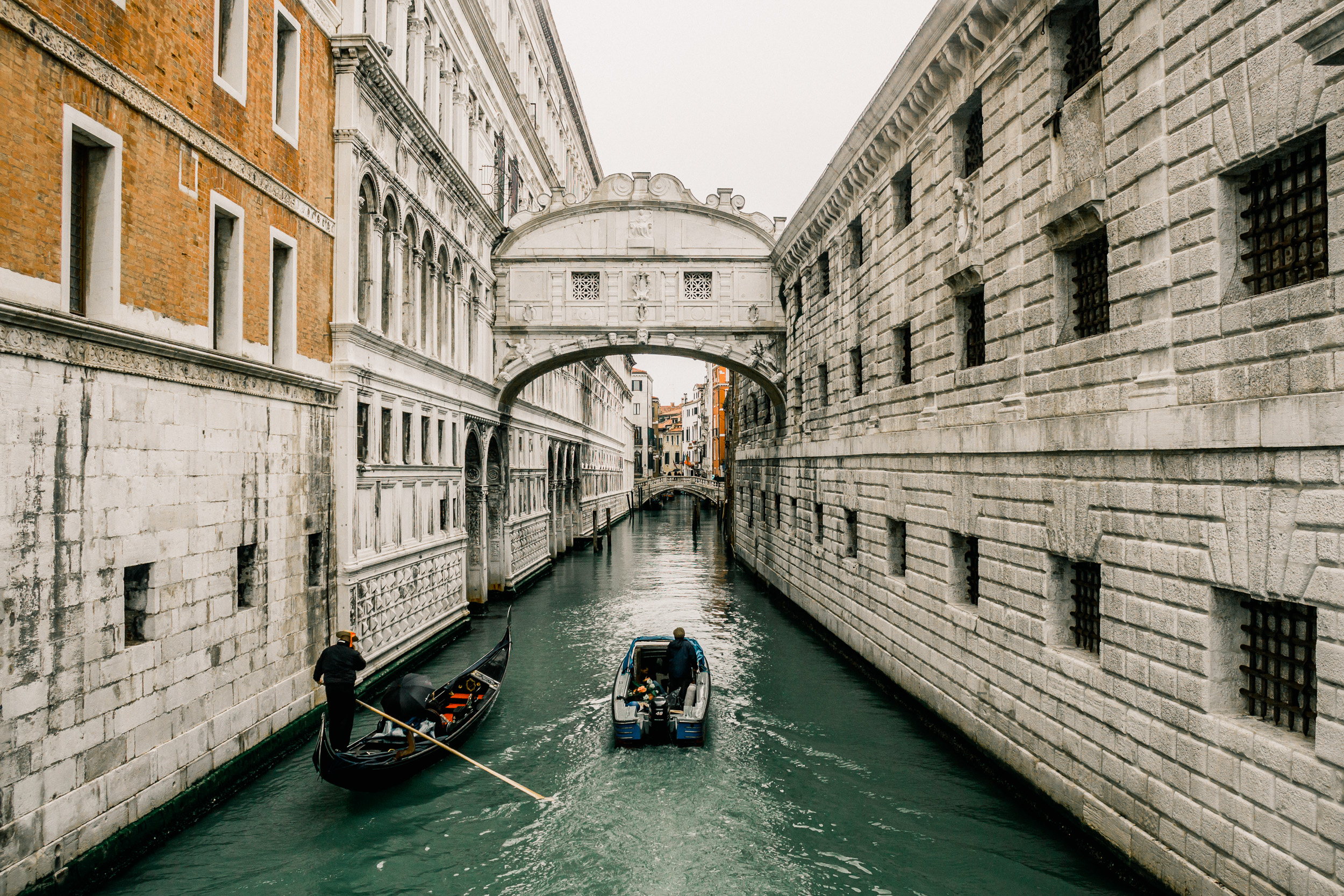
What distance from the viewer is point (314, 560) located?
1168cm

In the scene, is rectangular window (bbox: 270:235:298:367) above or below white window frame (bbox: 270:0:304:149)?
below

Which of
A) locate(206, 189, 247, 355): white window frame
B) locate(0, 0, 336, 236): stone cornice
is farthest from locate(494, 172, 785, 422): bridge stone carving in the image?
locate(206, 189, 247, 355): white window frame

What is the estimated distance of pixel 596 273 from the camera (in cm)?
2184

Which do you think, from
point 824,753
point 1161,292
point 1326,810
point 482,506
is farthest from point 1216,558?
point 482,506

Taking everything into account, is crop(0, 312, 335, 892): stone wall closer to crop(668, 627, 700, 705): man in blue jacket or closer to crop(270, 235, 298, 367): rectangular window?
crop(270, 235, 298, 367): rectangular window

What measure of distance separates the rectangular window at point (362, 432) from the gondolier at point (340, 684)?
3920 mm

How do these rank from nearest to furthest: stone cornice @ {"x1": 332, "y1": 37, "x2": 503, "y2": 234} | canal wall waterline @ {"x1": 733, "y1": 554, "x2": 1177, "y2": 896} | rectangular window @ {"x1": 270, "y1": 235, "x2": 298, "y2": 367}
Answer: canal wall waterline @ {"x1": 733, "y1": 554, "x2": 1177, "y2": 896}, rectangular window @ {"x1": 270, "y1": 235, "x2": 298, "y2": 367}, stone cornice @ {"x1": 332, "y1": 37, "x2": 503, "y2": 234}

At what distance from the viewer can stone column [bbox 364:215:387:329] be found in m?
13.3

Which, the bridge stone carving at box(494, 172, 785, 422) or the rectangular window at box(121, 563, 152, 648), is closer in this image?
the rectangular window at box(121, 563, 152, 648)

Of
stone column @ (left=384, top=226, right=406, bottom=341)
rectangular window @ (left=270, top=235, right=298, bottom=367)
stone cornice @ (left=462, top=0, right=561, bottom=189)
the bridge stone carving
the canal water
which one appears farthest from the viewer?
the bridge stone carving

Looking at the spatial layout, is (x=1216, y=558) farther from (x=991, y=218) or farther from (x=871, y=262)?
(x=871, y=262)

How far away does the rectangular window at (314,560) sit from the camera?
11.5 m

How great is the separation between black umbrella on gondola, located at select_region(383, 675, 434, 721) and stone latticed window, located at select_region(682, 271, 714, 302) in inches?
540

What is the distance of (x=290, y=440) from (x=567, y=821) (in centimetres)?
576
